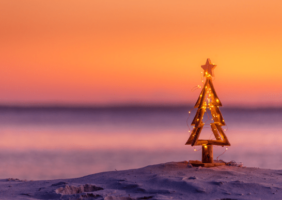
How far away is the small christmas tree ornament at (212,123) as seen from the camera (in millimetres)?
7059

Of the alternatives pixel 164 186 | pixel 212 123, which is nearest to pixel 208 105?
pixel 212 123

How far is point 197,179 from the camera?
18.8 ft

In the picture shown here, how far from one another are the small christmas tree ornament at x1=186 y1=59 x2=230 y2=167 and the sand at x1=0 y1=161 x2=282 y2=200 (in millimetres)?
554

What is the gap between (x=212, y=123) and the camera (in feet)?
23.7

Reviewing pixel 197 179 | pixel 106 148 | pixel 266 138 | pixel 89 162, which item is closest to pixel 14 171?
pixel 89 162

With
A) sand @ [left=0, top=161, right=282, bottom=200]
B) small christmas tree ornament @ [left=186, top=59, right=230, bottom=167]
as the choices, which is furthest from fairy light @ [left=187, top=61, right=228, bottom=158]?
sand @ [left=0, top=161, right=282, bottom=200]

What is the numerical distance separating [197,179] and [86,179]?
1977mm

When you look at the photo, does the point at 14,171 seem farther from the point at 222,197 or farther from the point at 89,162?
the point at 222,197

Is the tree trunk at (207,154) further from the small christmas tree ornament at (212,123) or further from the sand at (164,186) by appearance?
the sand at (164,186)

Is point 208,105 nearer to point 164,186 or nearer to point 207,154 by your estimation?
point 207,154

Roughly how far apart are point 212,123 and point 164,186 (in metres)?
2.21

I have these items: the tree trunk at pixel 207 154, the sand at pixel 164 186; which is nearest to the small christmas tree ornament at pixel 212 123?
the tree trunk at pixel 207 154

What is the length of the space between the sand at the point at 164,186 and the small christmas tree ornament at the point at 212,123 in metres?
0.55

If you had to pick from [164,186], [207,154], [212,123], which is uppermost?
[212,123]
